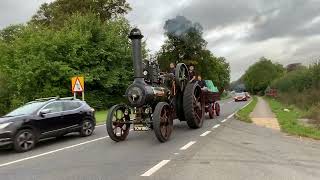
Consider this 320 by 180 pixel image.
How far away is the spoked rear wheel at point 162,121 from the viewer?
1357 centimetres

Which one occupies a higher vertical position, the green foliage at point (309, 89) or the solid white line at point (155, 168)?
the green foliage at point (309, 89)

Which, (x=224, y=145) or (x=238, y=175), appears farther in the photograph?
(x=224, y=145)

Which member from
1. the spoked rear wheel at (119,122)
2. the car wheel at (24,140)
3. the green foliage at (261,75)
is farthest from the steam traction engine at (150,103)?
the green foliage at (261,75)

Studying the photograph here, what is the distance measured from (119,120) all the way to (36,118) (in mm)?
2564

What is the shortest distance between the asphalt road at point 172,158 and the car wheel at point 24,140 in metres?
0.32

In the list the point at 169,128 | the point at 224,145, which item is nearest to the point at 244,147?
the point at 224,145

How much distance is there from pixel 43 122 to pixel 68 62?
25415mm

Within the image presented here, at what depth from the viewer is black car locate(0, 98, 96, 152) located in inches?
548

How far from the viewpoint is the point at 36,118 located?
14828 mm

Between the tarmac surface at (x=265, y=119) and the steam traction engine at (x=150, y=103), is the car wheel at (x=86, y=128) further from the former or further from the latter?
the tarmac surface at (x=265, y=119)

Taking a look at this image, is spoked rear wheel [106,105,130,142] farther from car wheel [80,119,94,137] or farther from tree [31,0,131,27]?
tree [31,0,131,27]

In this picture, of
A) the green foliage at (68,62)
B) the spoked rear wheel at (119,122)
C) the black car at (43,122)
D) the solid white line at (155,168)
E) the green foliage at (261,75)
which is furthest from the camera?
the green foliage at (261,75)

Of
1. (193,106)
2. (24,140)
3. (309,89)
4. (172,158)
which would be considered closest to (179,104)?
(193,106)

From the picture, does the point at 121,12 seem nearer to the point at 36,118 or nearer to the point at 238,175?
the point at 36,118
